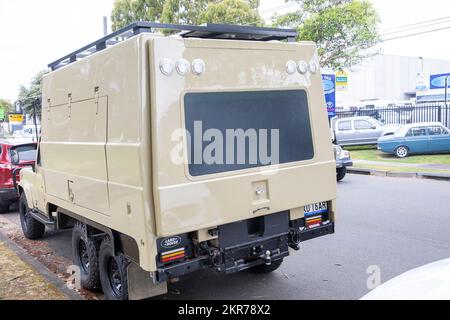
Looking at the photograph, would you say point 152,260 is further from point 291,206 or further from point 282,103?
point 282,103

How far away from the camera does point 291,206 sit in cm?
477

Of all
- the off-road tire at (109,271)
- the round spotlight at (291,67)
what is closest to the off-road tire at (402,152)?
the round spotlight at (291,67)

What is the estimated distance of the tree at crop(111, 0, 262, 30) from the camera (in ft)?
77.6

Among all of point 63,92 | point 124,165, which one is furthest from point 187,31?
point 63,92

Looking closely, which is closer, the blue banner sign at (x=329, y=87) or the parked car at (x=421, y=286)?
the parked car at (x=421, y=286)

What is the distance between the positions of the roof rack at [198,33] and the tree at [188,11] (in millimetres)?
19278

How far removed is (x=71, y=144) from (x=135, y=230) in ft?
5.88

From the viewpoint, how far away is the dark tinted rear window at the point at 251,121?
4168 millimetres

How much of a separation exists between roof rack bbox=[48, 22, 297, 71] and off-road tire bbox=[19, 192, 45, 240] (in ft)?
11.8

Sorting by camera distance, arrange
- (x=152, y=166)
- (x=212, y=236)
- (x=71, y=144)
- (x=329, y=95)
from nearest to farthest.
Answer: (x=152, y=166) → (x=212, y=236) → (x=71, y=144) → (x=329, y=95)

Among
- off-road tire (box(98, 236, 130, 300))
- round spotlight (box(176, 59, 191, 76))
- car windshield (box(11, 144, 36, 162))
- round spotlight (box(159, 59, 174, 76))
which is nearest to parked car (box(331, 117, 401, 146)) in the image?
car windshield (box(11, 144, 36, 162))

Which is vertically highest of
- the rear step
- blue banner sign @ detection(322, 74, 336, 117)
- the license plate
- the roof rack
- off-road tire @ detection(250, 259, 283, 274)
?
blue banner sign @ detection(322, 74, 336, 117)

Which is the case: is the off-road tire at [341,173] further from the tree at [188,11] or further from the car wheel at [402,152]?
the tree at [188,11]

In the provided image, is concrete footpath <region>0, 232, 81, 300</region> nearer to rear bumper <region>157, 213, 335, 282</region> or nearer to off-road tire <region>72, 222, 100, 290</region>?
off-road tire <region>72, 222, 100, 290</region>
